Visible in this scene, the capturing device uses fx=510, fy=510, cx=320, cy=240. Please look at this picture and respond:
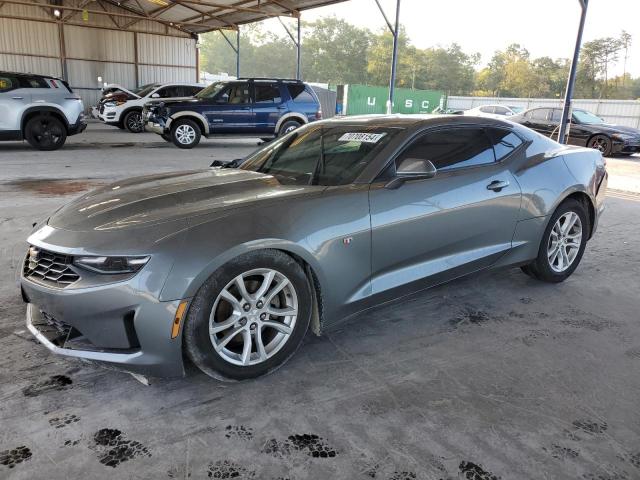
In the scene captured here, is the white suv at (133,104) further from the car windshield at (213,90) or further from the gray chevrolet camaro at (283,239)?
the gray chevrolet camaro at (283,239)

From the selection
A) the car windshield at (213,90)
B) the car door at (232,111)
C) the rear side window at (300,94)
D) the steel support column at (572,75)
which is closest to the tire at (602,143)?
the steel support column at (572,75)

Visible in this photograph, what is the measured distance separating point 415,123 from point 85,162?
9131 millimetres

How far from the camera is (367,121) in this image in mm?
3689

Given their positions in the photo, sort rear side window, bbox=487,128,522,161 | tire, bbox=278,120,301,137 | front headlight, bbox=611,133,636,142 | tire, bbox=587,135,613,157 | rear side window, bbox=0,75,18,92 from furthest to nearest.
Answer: tire, bbox=587,135,613,157, front headlight, bbox=611,133,636,142, tire, bbox=278,120,301,137, rear side window, bbox=0,75,18,92, rear side window, bbox=487,128,522,161

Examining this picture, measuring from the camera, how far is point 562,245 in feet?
13.9

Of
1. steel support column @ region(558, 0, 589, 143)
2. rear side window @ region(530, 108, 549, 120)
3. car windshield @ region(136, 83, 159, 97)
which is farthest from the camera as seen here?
car windshield @ region(136, 83, 159, 97)

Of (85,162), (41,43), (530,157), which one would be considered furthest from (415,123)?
(41,43)

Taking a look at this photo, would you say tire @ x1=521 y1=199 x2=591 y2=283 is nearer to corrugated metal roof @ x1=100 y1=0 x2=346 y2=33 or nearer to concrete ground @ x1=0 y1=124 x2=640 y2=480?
concrete ground @ x1=0 y1=124 x2=640 y2=480

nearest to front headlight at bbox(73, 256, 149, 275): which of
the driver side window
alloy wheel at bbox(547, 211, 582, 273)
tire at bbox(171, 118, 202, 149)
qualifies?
alloy wheel at bbox(547, 211, 582, 273)

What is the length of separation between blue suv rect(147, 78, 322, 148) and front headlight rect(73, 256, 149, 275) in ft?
37.5

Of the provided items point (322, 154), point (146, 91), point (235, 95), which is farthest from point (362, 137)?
point (146, 91)

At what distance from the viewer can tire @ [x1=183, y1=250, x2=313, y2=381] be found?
2426mm

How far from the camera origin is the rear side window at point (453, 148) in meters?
3.34

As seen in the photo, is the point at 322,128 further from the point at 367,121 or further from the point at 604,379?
the point at 604,379
